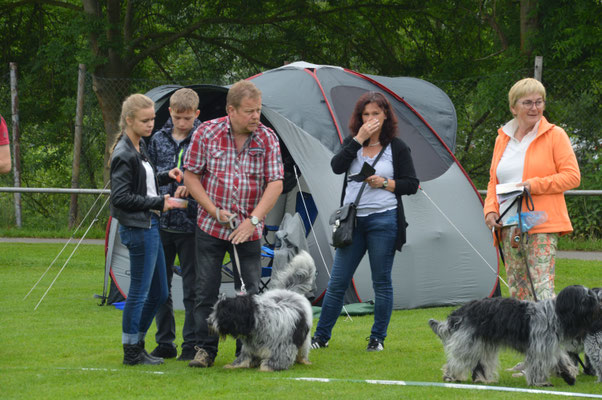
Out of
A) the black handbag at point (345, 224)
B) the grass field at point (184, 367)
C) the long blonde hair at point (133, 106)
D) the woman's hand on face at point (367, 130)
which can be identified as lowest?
the grass field at point (184, 367)

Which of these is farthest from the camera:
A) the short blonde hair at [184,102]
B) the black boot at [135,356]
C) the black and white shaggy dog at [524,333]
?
the short blonde hair at [184,102]

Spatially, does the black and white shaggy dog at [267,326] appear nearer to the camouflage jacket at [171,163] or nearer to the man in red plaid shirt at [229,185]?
the man in red plaid shirt at [229,185]

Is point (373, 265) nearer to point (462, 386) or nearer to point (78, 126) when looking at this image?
point (462, 386)

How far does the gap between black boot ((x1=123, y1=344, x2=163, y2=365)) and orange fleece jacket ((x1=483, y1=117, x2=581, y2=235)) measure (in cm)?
227

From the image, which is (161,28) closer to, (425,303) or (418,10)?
(418,10)

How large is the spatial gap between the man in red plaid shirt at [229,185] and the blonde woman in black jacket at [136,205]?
229 mm

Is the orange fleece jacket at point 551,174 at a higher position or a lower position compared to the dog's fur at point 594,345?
higher

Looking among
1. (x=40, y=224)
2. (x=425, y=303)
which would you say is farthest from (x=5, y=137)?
(x=40, y=224)

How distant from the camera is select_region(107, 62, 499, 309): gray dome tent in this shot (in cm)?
688

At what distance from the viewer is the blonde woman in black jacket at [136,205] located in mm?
4461

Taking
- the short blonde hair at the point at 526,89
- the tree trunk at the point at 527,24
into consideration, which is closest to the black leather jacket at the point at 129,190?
the short blonde hair at the point at 526,89

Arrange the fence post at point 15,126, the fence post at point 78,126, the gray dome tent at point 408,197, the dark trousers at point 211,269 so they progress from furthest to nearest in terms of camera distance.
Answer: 1. the fence post at point 15,126
2. the fence post at point 78,126
3. the gray dome tent at point 408,197
4. the dark trousers at point 211,269

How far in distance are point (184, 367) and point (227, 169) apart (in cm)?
116

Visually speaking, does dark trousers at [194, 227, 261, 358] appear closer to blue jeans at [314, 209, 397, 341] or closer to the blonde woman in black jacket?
the blonde woman in black jacket
